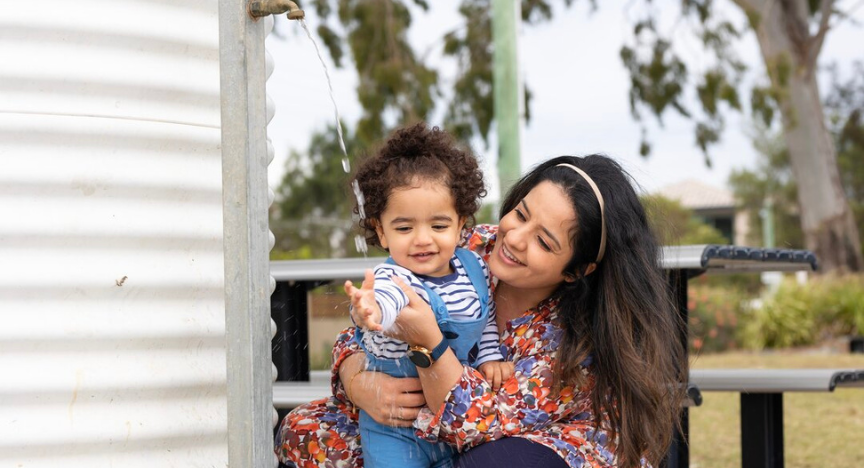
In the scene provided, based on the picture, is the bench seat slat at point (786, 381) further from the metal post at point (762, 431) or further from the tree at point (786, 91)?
the tree at point (786, 91)

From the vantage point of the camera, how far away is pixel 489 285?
2426 mm

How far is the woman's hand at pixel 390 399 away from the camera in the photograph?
2.24 metres

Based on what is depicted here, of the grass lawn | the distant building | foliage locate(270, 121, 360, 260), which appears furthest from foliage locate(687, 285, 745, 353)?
the distant building

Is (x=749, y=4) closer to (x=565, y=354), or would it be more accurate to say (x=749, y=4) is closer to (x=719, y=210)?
(x=565, y=354)

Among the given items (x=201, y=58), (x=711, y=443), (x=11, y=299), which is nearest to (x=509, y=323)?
(x=201, y=58)

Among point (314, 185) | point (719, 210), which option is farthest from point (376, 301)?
point (719, 210)

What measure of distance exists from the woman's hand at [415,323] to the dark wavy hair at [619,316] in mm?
343

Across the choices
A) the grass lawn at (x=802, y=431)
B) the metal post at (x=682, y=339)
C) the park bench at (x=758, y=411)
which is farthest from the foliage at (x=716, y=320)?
the metal post at (x=682, y=339)

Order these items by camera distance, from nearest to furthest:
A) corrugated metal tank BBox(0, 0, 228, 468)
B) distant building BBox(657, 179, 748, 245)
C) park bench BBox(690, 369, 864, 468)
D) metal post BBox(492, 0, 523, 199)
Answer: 1. corrugated metal tank BBox(0, 0, 228, 468)
2. park bench BBox(690, 369, 864, 468)
3. metal post BBox(492, 0, 523, 199)
4. distant building BBox(657, 179, 748, 245)

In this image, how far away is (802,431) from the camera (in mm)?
6453

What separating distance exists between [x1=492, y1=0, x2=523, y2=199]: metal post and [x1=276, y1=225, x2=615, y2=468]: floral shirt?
23.2 ft

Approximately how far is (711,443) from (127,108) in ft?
16.8

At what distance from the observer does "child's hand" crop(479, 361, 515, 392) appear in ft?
7.55

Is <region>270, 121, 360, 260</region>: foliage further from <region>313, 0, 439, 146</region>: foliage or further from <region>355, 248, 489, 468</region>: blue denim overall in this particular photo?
<region>355, 248, 489, 468</region>: blue denim overall
